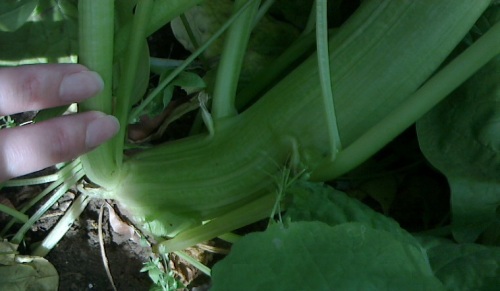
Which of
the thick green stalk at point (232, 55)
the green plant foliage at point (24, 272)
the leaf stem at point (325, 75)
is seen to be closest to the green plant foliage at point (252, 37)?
the thick green stalk at point (232, 55)

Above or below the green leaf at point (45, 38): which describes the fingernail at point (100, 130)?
below

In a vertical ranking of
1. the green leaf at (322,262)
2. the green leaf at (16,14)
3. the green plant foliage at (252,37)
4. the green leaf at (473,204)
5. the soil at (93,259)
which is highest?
the green leaf at (16,14)

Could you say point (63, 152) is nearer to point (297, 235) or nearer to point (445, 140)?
point (297, 235)

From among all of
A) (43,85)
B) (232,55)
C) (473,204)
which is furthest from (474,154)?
(43,85)

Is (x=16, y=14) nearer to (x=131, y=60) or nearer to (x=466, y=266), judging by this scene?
(x=131, y=60)

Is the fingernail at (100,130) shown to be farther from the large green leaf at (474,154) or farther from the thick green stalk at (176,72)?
the large green leaf at (474,154)

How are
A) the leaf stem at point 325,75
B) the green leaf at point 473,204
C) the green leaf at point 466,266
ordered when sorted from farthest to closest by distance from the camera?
the green leaf at point 473,204
the leaf stem at point 325,75
the green leaf at point 466,266

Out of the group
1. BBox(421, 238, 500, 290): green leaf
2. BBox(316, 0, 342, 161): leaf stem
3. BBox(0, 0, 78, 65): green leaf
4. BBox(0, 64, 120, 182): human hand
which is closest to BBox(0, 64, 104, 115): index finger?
BBox(0, 64, 120, 182): human hand
